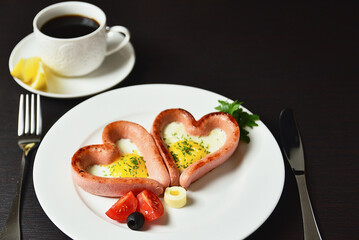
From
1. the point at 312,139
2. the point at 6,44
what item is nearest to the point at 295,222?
the point at 312,139

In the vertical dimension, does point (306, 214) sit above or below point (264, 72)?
below

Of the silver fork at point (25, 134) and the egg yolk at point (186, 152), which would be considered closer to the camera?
the silver fork at point (25, 134)

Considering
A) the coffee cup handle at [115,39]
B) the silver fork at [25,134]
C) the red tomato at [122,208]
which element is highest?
the coffee cup handle at [115,39]

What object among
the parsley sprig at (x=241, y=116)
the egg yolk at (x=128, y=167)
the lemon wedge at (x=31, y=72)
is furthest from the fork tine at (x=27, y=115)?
the parsley sprig at (x=241, y=116)

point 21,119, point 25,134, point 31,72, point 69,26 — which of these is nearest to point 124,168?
point 25,134

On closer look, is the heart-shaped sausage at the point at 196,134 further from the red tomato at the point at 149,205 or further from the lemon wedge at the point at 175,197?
the red tomato at the point at 149,205

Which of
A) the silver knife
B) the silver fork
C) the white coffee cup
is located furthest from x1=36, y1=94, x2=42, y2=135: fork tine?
the silver knife

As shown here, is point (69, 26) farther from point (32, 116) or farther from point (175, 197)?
point (175, 197)
